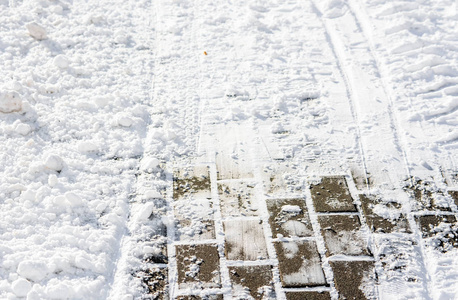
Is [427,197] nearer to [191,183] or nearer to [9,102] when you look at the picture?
[191,183]

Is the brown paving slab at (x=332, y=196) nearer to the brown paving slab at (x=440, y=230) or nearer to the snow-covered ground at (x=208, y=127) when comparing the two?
the snow-covered ground at (x=208, y=127)

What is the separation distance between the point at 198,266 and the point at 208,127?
1419 mm

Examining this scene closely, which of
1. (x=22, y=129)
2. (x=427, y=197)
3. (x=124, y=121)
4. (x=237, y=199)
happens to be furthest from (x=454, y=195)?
(x=22, y=129)

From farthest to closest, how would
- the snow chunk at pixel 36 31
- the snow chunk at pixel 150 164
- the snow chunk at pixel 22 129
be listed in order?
1. the snow chunk at pixel 36 31
2. the snow chunk at pixel 22 129
3. the snow chunk at pixel 150 164

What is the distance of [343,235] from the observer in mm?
3498

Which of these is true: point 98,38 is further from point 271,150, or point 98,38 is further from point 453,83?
point 453,83

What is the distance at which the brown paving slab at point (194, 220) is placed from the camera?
138 inches

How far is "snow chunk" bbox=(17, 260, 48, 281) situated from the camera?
3096mm

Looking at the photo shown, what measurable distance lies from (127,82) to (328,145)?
6.36 ft

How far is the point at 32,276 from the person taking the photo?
3098 mm

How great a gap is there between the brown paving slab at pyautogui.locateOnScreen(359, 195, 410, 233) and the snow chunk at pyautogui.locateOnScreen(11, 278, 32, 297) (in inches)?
88.3

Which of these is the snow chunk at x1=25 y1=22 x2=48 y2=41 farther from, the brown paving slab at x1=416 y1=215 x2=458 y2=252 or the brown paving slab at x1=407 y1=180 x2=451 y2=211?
the brown paving slab at x1=416 y1=215 x2=458 y2=252

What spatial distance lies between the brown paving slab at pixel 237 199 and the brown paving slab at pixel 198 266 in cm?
35

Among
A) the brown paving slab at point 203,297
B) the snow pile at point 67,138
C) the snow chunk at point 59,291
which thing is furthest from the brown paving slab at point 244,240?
the snow chunk at point 59,291
